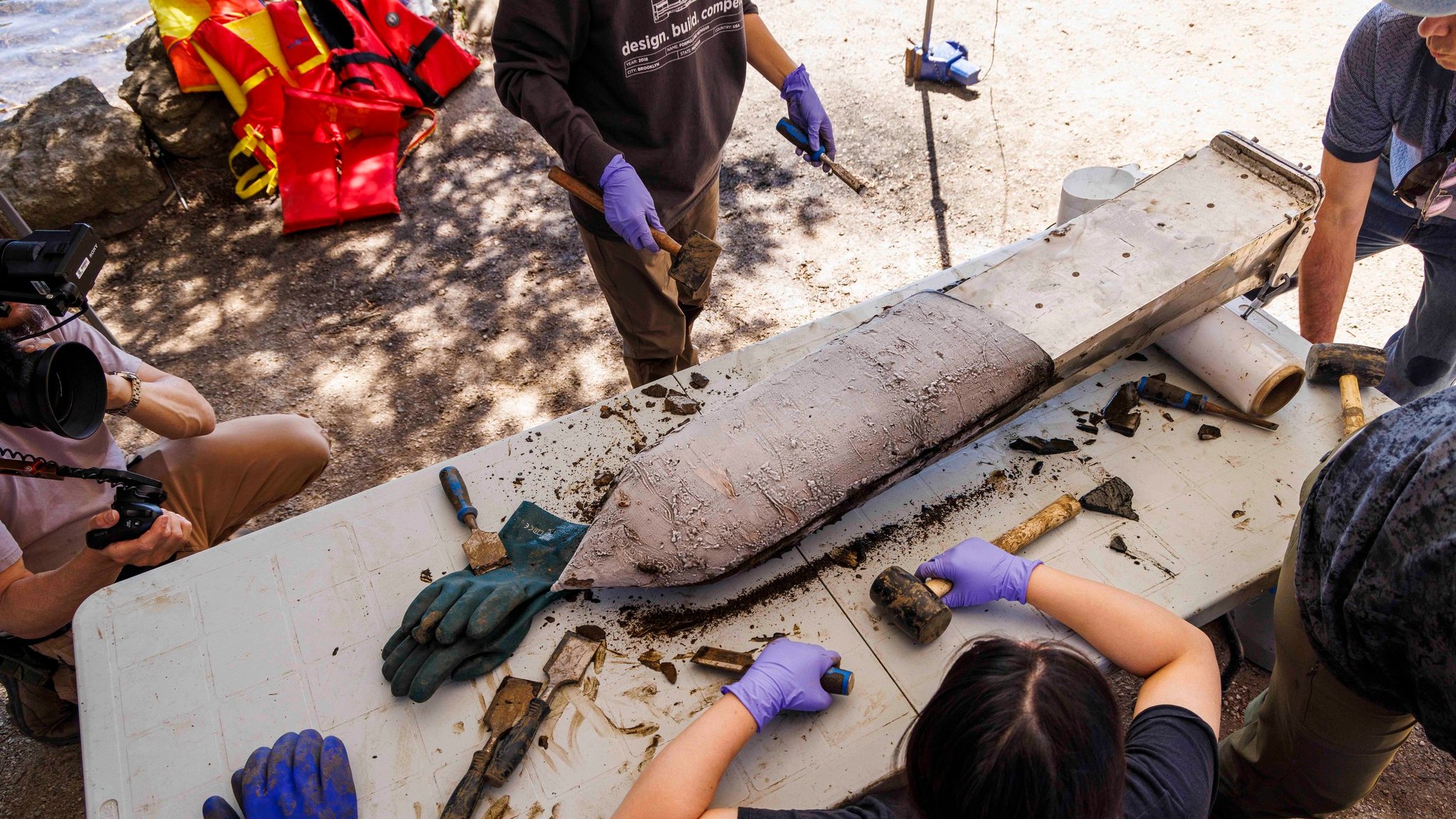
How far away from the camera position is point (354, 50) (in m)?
4.36

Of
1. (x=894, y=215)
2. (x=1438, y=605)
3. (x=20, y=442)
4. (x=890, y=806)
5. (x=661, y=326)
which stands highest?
(x=1438, y=605)

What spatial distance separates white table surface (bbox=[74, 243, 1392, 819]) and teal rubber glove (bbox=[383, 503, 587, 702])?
42 millimetres

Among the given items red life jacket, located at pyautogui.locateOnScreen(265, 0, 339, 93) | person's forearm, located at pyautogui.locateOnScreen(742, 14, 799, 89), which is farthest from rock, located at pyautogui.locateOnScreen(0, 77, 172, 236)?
person's forearm, located at pyautogui.locateOnScreen(742, 14, 799, 89)

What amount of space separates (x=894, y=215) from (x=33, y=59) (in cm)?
466

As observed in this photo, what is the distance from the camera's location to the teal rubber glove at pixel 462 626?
1682 mm

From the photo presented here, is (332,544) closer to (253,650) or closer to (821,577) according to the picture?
(253,650)

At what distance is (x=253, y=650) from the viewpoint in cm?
178

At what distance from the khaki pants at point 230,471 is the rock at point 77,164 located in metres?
2.56

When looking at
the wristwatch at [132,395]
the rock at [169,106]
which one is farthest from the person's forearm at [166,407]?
the rock at [169,106]

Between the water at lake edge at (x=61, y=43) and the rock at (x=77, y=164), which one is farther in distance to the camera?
the water at lake edge at (x=61, y=43)

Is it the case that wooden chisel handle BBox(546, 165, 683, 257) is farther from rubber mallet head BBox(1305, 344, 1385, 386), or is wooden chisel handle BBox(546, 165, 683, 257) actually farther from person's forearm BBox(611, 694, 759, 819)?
rubber mallet head BBox(1305, 344, 1385, 386)

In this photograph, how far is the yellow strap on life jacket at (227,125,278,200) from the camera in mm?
4301

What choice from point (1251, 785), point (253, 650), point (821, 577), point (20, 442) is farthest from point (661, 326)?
point (1251, 785)

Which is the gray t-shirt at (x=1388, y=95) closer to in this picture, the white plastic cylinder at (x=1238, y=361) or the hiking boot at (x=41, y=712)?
the white plastic cylinder at (x=1238, y=361)
